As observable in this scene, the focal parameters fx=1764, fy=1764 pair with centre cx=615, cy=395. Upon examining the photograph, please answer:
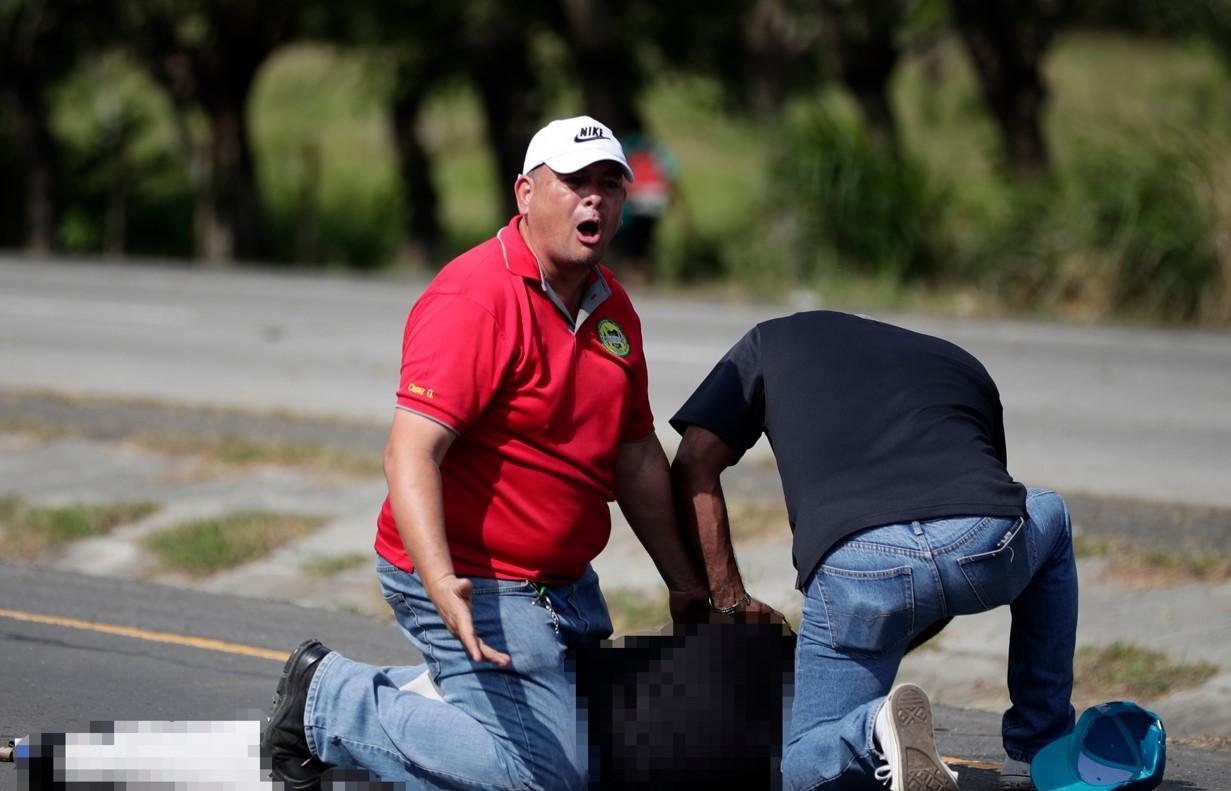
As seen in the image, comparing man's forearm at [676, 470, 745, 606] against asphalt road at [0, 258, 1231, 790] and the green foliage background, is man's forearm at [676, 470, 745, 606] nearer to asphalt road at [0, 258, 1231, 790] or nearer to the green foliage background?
asphalt road at [0, 258, 1231, 790]

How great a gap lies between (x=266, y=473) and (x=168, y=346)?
5.24m

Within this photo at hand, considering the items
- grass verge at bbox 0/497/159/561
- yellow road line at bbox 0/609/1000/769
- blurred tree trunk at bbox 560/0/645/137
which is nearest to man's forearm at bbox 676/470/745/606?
yellow road line at bbox 0/609/1000/769

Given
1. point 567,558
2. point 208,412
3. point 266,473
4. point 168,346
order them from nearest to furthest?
point 567,558 < point 266,473 < point 208,412 < point 168,346

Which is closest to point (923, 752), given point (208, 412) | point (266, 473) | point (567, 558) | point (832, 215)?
point (567, 558)

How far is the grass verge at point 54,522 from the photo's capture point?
26.6 ft

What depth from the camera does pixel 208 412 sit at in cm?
1072

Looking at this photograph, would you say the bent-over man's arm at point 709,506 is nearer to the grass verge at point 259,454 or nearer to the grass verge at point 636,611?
the grass verge at point 636,611

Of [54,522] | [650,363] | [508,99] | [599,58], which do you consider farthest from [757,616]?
[508,99]

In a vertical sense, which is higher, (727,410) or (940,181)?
(940,181)

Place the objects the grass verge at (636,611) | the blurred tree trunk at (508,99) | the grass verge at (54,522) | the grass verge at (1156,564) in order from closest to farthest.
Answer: the grass verge at (636,611), the grass verge at (1156,564), the grass verge at (54,522), the blurred tree trunk at (508,99)

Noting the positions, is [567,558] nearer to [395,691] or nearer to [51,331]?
[395,691]

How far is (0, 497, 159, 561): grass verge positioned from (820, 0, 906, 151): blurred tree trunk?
47.7 ft

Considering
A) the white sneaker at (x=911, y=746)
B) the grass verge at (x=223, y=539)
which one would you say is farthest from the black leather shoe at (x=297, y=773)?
the grass verge at (x=223, y=539)

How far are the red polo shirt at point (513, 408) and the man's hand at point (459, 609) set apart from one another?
12.6 inches
